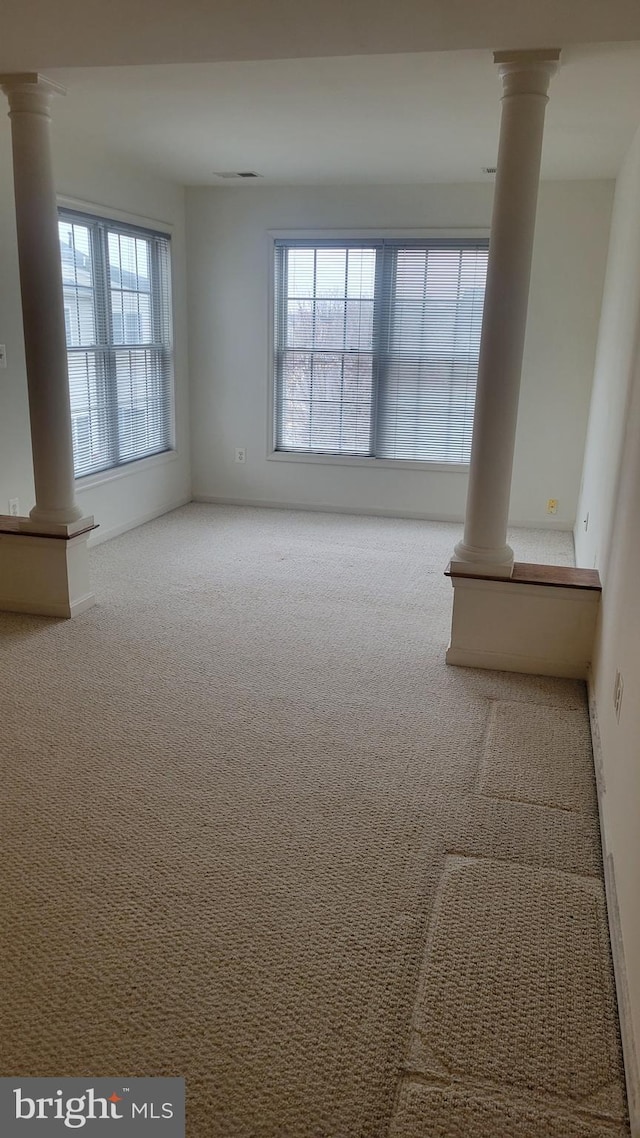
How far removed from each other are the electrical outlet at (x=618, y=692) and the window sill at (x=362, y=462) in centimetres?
368

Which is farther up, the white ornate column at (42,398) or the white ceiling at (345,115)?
the white ceiling at (345,115)

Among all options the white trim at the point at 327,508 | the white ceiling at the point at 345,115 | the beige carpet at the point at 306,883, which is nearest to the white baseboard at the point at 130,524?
the white trim at the point at 327,508

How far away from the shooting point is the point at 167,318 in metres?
5.86

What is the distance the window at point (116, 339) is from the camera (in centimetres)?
468

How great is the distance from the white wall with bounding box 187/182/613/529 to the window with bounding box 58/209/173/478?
0.41 m

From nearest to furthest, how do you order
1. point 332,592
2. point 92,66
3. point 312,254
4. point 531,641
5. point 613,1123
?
point 613,1123
point 92,66
point 531,641
point 332,592
point 312,254

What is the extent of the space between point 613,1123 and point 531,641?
2028mm

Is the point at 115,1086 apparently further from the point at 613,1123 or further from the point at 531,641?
the point at 531,641

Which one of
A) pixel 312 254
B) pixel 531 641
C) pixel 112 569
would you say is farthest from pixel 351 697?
pixel 312 254

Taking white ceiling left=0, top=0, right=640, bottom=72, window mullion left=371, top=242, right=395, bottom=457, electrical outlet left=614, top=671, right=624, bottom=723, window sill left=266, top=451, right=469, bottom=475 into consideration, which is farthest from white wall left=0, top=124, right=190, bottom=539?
electrical outlet left=614, top=671, right=624, bottom=723

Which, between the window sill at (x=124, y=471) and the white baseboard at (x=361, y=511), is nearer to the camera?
the window sill at (x=124, y=471)

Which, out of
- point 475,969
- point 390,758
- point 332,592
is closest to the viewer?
point 475,969

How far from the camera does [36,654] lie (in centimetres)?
337

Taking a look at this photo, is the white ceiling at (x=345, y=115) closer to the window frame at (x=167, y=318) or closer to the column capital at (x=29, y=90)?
the column capital at (x=29, y=90)
